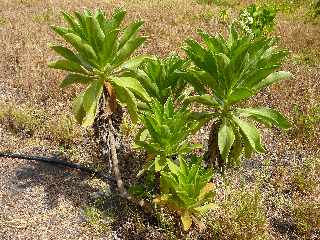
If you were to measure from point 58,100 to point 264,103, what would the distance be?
3.17 m

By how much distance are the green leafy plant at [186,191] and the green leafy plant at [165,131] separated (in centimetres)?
12

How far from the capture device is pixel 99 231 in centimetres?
488

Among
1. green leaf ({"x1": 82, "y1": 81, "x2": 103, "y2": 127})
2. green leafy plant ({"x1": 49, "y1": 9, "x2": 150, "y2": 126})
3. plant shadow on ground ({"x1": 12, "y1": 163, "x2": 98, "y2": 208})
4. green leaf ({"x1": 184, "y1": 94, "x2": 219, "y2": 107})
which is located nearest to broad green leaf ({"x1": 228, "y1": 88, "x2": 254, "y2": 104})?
green leaf ({"x1": 184, "y1": 94, "x2": 219, "y2": 107})

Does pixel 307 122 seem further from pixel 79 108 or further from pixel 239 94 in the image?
pixel 79 108

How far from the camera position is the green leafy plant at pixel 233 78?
15.2ft

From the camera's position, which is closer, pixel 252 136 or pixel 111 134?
pixel 252 136

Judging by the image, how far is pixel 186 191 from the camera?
4359 mm

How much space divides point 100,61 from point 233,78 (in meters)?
1.33

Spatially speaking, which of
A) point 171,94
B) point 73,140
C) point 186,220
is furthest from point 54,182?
point 186,220

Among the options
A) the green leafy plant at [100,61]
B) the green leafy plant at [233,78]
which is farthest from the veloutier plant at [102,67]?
the green leafy plant at [233,78]

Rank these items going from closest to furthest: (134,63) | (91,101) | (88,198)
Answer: (91,101) → (134,63) → (88,198)

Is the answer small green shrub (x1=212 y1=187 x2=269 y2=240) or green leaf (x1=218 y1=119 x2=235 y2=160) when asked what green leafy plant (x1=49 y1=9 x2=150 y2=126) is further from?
small green shrub (x1=212 y1=187 x2=269 y2=240)

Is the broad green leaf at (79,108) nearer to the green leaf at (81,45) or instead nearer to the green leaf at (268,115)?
the green leaf at (81,45)

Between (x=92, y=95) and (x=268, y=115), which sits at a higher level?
(x=268, y=115)
